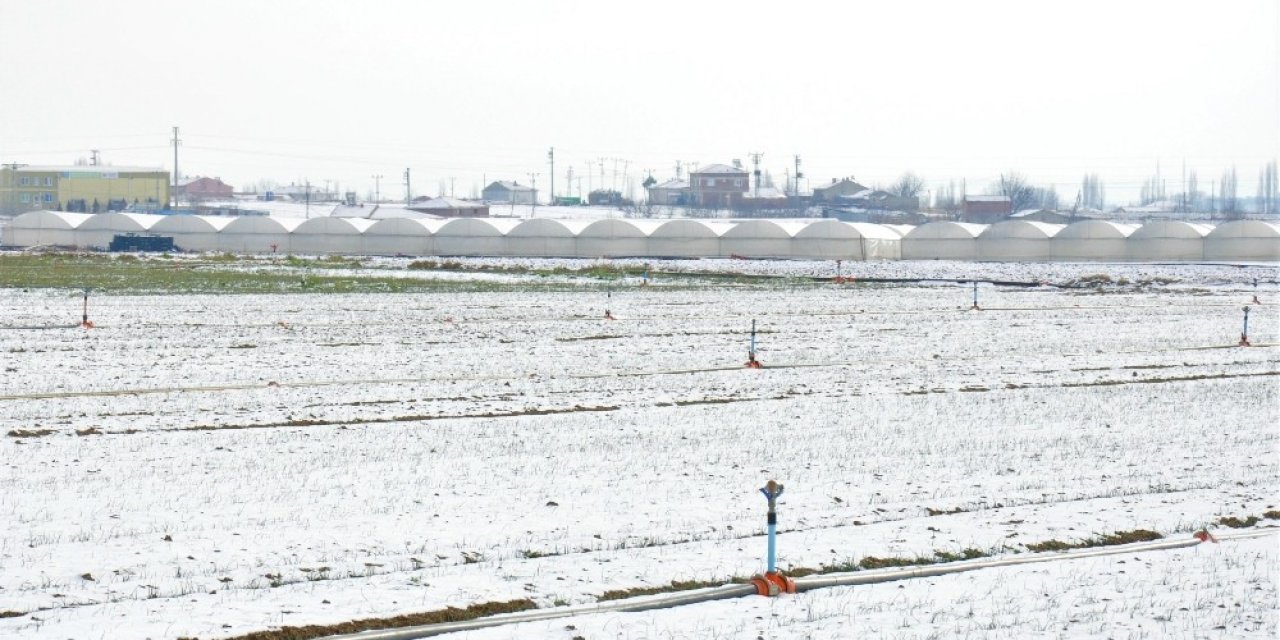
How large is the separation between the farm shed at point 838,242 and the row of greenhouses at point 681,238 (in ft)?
0.20

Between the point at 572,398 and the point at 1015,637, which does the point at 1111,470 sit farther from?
the point at 572,398

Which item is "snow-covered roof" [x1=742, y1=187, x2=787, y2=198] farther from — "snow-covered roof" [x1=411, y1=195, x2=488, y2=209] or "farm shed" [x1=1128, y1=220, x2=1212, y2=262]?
"farm shed" [x1=1128, y1=220, x2=1212, y2=262]

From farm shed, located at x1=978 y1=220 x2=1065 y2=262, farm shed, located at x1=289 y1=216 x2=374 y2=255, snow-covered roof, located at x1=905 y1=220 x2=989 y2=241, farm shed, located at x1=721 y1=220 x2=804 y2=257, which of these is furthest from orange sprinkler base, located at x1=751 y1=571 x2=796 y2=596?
farm shed, located at x1=289 y1=216 x2=374 y2=255

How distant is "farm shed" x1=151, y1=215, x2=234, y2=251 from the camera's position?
96312 mm

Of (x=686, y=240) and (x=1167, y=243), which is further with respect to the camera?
(x=686, y=240)

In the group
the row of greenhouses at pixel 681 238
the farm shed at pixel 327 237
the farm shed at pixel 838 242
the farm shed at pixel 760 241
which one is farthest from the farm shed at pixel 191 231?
the farm shed at pixel 838 242

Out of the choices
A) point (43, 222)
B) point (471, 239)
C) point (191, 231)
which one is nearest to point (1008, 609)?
point (471, 239)

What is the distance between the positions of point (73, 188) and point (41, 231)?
7872 cm

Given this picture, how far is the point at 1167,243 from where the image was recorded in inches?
3474

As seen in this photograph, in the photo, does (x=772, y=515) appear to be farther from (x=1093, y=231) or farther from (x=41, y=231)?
(x=41, y=231)

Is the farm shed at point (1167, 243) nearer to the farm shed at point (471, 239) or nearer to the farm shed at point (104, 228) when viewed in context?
the farm shed at point (471, 239)

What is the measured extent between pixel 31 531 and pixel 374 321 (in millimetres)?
25396

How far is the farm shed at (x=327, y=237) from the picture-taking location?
311ft

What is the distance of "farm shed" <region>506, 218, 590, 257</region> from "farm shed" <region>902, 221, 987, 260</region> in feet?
69.1
